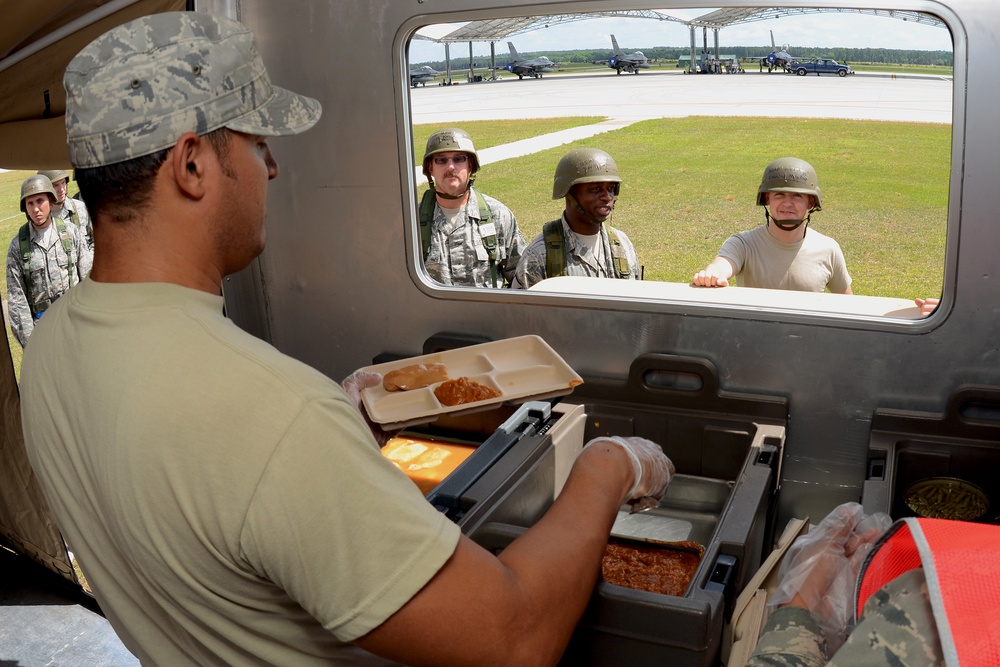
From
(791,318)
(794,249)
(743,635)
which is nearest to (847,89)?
(794,249)

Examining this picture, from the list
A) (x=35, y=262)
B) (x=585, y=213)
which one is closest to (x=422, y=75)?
(x=585, y=213)

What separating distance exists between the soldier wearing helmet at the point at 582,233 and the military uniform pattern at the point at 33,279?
11.2 ft

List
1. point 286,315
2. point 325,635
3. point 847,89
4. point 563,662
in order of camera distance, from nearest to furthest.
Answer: point 325,635 < point 563,662 < point 286,315 < point 847,89

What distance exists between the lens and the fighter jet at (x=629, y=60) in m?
6.29

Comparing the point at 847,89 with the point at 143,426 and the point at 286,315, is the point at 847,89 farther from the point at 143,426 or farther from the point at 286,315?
the point at 143,426

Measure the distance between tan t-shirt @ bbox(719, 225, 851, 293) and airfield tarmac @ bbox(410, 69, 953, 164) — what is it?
10057 millimetres

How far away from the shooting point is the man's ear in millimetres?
1024

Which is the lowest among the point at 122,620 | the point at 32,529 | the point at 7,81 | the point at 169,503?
the point at 32,529

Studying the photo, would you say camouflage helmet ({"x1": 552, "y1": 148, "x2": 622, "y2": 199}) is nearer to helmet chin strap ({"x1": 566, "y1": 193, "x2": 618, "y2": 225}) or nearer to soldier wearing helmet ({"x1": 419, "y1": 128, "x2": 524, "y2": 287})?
helmet chin strap ({"x1": 566, "y1": 193, "x2": 618, "y2": 225})

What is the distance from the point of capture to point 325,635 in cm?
109

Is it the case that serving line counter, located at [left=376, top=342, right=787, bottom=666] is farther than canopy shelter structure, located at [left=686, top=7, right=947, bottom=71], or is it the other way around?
canopy shelter structure, located at [left=686, top=7, right=947, bottom=71]

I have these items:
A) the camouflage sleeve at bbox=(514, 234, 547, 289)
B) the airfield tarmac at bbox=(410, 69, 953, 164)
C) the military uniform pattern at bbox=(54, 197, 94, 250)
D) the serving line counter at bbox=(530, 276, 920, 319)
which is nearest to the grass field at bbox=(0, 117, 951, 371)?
the airfield tarmac at bbox=(410, 69, 953, 164)

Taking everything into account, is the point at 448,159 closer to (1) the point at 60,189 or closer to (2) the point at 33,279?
(2) the point at 33,279

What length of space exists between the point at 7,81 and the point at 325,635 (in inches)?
88.6
